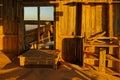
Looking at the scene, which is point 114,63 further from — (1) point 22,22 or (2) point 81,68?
(1) point 22,22

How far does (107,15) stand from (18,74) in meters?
6.16

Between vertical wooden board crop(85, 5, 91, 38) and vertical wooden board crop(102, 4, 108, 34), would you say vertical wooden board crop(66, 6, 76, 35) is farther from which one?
vertical wooden board crop(102, 4, 108, 34)

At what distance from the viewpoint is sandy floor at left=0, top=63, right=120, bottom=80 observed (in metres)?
13.5

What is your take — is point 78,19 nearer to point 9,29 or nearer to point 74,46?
point 74,46

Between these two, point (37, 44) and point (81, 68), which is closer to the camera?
point (81, 68)

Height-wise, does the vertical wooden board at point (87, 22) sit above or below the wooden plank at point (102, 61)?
above

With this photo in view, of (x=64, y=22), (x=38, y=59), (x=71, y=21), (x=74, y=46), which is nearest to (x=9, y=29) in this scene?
(x=64, y=22)

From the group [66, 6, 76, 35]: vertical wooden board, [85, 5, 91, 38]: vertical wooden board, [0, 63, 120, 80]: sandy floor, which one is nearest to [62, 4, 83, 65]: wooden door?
[66, 6, 76, 35]: vertical wooden board

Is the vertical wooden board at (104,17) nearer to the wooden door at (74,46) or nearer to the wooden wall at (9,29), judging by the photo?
the wooden door at (74,46)

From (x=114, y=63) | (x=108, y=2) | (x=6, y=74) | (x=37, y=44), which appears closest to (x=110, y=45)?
(x=114, y=63)

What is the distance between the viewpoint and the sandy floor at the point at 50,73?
530 inches

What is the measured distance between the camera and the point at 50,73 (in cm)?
1412

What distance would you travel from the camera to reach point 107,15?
56.3 ft

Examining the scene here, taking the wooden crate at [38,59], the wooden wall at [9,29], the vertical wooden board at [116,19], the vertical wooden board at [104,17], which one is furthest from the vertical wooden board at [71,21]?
the wooden wall at [9,29]
